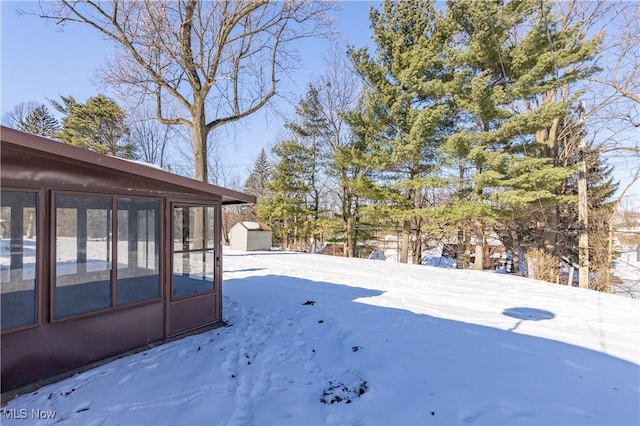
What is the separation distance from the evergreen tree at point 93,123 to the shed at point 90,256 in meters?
16.1

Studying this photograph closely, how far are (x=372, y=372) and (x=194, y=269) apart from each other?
256 centimetres

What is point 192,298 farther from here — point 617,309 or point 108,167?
point 617,309

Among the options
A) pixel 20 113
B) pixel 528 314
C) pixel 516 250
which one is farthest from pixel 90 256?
pixel 20 113

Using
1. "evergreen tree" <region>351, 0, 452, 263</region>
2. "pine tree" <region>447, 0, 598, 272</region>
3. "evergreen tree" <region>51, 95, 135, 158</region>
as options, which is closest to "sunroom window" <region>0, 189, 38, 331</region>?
"evergreen tree" <region>351, 0, 452, 263</region>

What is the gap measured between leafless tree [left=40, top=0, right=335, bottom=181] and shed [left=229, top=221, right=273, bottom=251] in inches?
233

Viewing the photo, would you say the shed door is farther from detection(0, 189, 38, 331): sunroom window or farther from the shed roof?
detection(0, 189, 38, 331): sunroom window

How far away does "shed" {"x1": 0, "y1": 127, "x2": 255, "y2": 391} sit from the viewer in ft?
8.48

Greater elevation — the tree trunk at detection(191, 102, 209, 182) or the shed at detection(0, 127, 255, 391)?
the tree trunk at detection(191, 102, 209, 182)

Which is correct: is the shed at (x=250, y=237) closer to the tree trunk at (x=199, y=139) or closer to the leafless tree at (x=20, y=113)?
the tree trunk at (x=199, y=139)

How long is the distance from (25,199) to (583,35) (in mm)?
14295

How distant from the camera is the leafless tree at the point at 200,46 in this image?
25.8 ft

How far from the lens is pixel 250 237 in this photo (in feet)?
47.9

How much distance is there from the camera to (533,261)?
10.9 m

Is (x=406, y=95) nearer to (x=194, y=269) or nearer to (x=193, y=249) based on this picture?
(x=193, y=249)
